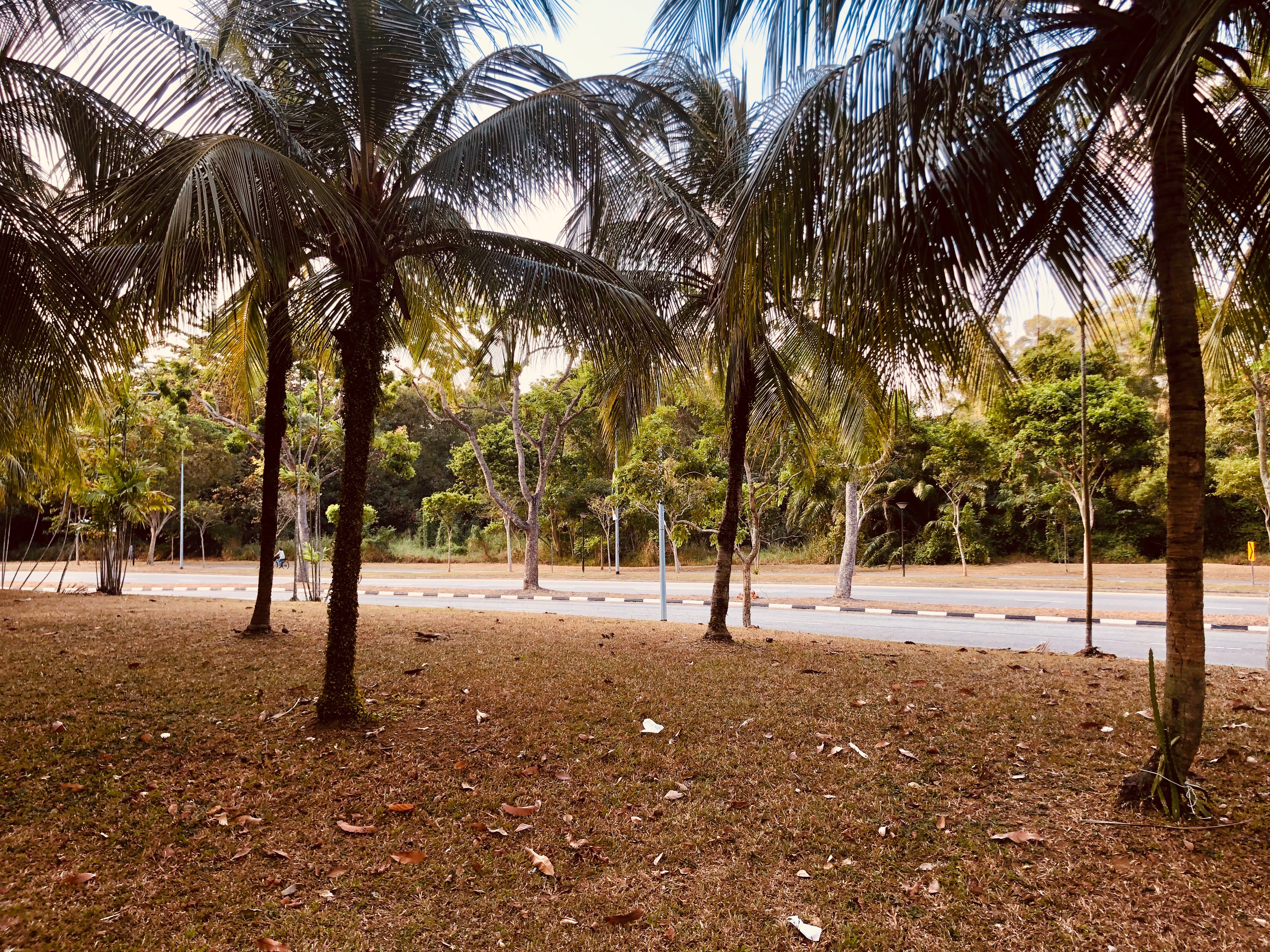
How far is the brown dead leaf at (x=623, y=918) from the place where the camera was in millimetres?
2941

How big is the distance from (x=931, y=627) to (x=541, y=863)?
370 inches

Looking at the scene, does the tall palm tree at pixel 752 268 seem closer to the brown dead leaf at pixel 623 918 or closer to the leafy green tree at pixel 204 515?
the brown dead leaf at pixel 623 918

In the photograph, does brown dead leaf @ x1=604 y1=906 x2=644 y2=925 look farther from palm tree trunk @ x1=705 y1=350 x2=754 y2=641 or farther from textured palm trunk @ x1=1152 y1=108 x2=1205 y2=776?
palm tree trunk @ x1=705 y1=350 x2=754 y2=641

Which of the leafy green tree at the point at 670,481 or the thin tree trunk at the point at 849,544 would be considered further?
the thin tree trunk at the point at 849,544

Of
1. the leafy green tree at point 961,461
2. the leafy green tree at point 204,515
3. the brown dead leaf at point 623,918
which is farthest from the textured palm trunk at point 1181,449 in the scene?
the leafy green tree at point 204,515

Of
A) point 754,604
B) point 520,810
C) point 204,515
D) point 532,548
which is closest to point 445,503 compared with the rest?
point 532,548

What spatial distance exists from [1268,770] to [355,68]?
660 cm

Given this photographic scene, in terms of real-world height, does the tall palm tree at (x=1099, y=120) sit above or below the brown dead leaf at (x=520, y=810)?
above

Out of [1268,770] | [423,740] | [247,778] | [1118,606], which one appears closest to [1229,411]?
[1118,606]

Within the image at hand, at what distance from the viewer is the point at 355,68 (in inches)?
179

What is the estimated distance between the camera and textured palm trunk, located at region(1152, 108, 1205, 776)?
3332 mm

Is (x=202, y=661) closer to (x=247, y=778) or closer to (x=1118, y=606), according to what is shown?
(x=247, y=778)

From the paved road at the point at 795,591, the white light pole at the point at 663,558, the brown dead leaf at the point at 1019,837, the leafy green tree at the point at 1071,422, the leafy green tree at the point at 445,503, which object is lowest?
the paved road at the point at 795,591

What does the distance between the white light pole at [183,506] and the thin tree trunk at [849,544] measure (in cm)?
1762
